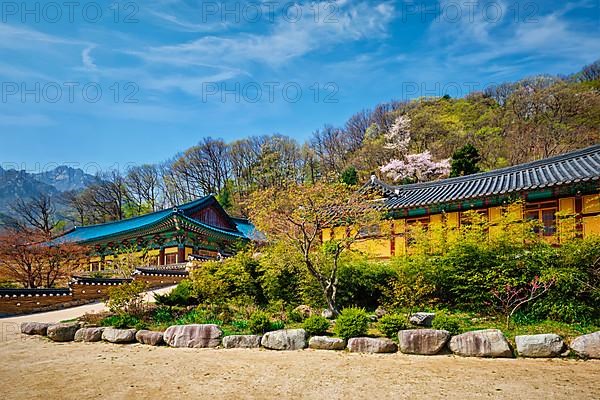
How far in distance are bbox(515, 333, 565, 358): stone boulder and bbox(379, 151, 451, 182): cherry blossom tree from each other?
2566 cm

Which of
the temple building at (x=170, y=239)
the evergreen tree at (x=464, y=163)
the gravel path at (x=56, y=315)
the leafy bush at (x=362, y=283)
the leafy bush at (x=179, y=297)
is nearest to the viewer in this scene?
the leafy bush at (x=362, y=283)

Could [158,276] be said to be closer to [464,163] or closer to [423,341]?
[423,341]

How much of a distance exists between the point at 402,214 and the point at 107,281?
1189 centimetres

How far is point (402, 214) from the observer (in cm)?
1650

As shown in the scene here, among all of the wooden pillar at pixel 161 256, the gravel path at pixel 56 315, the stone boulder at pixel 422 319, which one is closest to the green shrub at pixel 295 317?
the stone boulder at pixel 422 319

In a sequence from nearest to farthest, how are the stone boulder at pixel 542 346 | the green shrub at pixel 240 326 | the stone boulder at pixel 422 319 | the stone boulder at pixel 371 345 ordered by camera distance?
the stone boulder at pixel 542 346 < the stone boulder at pixel 371 345 < the stone boulder at pixel 422 319 < the green shrub at pixel 240 326

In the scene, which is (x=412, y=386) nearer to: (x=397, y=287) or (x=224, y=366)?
(x=224, y=366)

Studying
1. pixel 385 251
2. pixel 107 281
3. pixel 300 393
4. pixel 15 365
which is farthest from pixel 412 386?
pixel 107 281

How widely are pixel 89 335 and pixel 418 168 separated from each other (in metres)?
28.3

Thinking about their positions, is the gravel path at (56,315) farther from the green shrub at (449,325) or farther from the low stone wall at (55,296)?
the green shrub at (449,325)

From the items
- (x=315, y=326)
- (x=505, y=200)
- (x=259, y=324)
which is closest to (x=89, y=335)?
(x=259, y=324)

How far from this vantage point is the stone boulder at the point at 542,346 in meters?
6.57

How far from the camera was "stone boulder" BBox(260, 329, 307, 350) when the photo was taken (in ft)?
25.5

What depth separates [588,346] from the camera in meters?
6.46
